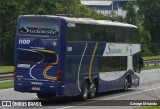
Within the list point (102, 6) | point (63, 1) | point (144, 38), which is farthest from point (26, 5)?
point (102, 6)

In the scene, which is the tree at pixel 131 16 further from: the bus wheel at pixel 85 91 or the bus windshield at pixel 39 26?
the bus windshield at pixel 39 26

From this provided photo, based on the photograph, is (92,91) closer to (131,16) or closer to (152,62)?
(152,62)

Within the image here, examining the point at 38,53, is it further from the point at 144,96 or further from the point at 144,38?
the point at 144,38

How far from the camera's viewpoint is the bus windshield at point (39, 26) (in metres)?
20.7

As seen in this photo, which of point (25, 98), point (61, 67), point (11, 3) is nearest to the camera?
point (61, 67)

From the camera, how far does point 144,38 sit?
8969 centimetres

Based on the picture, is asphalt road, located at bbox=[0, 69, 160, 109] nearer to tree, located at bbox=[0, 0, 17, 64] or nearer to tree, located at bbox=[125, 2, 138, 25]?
tree, located at bbox=[0, 0, 17, 64]

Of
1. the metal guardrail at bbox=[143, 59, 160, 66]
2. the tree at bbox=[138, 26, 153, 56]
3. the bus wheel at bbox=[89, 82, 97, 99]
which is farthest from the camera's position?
the tree at bbox=[138, 26, 153, 56]

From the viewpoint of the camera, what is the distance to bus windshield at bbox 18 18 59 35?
20.7 m

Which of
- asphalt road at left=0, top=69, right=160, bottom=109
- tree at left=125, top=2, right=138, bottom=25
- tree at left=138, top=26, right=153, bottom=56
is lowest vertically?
tree at left=138, top=26, right=153, bottom=56

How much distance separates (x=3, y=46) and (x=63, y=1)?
12222mm

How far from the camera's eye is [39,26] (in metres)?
20.9

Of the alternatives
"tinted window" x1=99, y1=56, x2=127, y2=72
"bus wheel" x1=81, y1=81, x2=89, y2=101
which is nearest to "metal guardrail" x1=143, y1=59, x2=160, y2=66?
"tinted window" x1=99, y1=56, x2=127, y2=72

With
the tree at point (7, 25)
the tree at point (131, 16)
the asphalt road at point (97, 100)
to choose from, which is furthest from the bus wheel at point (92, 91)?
the tree at point (131, 16)
